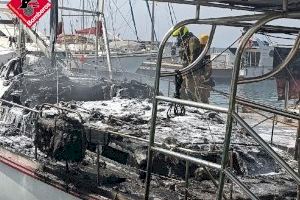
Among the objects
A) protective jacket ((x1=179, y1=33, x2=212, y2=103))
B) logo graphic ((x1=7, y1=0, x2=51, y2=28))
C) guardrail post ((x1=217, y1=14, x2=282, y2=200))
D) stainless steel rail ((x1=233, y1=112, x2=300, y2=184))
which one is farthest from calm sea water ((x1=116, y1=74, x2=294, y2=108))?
logo graphic ((x1=7, y1=0, x2=51, y2=28))

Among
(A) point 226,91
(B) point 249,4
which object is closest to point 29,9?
(B) point 249,4

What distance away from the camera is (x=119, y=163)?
6.62m

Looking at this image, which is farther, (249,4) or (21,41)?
(21,41)

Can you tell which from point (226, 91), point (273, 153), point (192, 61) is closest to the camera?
point (273, 153)

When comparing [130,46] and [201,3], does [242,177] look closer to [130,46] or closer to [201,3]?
[201,3]

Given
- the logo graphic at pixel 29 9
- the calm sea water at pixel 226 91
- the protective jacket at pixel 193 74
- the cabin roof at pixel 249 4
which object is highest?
the logo graphic at pixel 29 9

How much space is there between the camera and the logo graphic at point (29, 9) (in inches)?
468

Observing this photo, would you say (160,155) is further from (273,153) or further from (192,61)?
(192,61)

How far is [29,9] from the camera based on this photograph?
39.9 feet

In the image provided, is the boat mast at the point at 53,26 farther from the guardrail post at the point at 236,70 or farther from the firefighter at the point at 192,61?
the guardrail post at the point at 236,70

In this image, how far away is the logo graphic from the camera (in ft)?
39.0

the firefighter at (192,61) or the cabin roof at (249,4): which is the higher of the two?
the cabin roof at (249,4)

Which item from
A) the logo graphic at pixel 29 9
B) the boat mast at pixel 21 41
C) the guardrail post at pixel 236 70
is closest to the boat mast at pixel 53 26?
the logo graphic at pixel 29 9

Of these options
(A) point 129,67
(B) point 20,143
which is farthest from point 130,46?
(B) point 20,143
